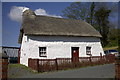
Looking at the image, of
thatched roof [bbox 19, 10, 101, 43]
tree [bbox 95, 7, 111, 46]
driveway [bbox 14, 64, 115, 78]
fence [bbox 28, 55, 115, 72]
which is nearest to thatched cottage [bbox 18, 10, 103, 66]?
thatched roof [bbox 19, 10, 101, 43]

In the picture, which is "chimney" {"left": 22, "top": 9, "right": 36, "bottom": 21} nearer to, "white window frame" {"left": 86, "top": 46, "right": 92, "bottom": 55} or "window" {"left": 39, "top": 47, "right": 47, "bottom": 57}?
"window" {"left": 39, "top": 47, "right": 47, "bottom": 57}

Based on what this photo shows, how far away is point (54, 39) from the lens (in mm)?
21844

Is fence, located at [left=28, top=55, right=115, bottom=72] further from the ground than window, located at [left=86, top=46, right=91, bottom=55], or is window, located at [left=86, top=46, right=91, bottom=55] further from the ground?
window, located at [left=86, top=46, right=91, bottom=55]

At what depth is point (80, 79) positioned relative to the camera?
11273 mm

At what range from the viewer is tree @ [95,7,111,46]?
4316cm

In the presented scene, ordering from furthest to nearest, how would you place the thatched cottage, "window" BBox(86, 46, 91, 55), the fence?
"window" BBox(86, 46, 91, 55)
the thatched cottage
the fence

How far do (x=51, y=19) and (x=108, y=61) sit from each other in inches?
357

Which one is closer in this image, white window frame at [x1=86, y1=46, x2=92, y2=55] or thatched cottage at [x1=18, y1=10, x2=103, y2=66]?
thatched cottage at [x1=18, y1=10, x2=103, y2=66]

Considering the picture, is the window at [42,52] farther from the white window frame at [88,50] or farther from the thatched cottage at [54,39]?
the white window frame at [88,50]

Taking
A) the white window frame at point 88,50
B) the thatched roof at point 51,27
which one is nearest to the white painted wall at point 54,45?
the white window frame at point 88,50

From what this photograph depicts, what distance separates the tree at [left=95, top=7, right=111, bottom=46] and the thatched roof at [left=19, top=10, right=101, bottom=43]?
17650 millimetres

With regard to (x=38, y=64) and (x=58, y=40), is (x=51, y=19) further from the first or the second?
(x=38, y=64)

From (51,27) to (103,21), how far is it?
23759mm

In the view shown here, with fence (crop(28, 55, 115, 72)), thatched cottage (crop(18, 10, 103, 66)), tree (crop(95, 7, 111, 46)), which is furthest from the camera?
tree (crop(95, 7, 111, 46))
